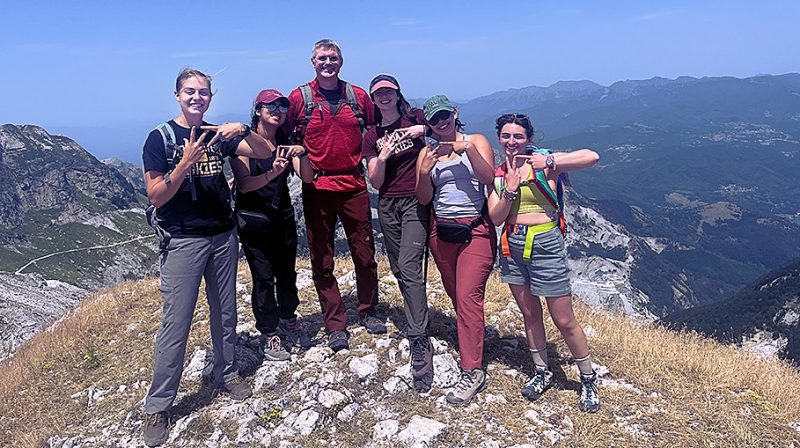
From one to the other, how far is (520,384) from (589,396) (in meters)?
0.99

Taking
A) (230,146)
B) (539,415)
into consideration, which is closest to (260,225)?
(230,146)

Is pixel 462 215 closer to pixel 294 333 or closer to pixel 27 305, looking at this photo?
pixel 294 333

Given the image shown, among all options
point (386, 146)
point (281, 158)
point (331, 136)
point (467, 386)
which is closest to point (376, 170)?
point (386, 146)

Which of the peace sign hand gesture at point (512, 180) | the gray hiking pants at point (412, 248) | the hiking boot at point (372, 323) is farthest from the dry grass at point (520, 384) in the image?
the peace sign hand gesture at point (512, 180)

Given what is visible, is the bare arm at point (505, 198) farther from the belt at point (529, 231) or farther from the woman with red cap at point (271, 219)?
the woman with red cap at point (271, 219)

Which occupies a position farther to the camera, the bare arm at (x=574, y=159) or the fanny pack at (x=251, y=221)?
the fanny pack at (x=251, y=221)

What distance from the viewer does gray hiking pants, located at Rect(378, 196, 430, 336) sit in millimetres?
7297

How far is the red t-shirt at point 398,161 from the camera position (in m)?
7.11

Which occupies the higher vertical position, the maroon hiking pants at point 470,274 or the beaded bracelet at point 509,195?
the beaded bracelet at point 509,195

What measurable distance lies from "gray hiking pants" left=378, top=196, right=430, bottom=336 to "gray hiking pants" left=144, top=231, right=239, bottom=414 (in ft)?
7.22

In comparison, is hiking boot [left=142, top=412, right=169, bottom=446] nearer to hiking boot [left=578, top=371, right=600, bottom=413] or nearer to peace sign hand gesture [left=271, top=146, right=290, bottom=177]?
peace sign hand gesture [left=271, top=146, right=290, bottom=177]

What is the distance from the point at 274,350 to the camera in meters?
8.13

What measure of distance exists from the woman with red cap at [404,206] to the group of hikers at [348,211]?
18mm

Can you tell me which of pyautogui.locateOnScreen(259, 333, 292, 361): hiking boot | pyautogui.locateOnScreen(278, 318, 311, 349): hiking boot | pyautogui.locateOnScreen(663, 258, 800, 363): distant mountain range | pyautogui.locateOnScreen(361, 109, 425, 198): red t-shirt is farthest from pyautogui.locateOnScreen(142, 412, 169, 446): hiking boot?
pyautogui.locateOnScreen(663, 258, 800, 363): distant mountain range
